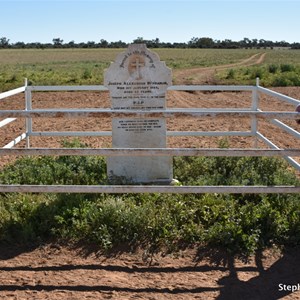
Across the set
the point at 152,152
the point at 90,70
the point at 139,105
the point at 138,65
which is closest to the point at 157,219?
the point at 152,152

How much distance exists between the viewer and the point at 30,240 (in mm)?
5035

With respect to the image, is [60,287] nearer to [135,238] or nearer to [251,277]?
[135,238]

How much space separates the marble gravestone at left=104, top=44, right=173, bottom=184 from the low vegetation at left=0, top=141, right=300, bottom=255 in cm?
82

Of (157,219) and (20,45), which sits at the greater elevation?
(20,45)

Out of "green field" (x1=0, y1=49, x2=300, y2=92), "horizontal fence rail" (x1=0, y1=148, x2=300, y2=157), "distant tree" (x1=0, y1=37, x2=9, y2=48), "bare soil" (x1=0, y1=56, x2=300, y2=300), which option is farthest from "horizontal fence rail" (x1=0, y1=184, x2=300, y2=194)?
"distant tree" (x1=0, y1=37, x2=9, y2=48)

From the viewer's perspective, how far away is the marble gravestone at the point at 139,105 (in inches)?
266

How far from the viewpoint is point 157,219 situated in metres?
5.14

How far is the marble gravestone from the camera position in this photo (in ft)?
22.2

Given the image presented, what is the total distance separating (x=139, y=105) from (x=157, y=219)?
2.10m

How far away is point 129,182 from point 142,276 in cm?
237

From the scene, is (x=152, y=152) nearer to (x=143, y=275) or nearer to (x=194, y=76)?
(x=143, y=275)

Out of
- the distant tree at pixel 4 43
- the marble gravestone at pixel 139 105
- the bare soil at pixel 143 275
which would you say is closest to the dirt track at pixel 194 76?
the marble gravestone at pixel 139 105

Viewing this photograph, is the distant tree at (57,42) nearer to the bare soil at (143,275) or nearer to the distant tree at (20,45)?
the distant tree at (20,45)

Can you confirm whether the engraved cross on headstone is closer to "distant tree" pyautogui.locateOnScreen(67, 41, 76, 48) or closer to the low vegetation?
the low vegetation
